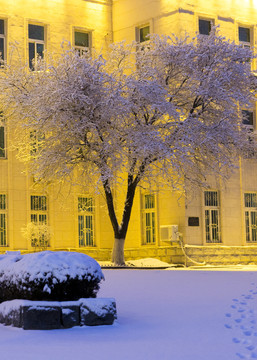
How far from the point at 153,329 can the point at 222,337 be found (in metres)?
1.03

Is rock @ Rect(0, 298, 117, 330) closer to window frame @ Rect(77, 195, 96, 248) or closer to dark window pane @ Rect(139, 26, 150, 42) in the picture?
window frame @ Rect(77, 195, 96, 248)

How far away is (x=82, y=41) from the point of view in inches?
1273

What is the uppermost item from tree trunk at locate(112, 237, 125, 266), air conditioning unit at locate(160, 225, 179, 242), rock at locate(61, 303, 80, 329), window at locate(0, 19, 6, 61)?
window at locate(0, 19, 6, 61)

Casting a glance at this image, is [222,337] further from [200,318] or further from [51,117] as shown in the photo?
[51,117]

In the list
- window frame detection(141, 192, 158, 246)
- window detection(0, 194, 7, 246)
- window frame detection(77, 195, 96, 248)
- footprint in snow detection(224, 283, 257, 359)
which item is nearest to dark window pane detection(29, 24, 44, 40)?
window detection(0, 194, 7, 246)

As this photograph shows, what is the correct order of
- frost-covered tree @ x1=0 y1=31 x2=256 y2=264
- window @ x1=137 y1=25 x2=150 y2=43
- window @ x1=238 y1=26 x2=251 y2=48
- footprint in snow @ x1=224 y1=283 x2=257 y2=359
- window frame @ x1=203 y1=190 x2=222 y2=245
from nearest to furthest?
1. footprint in snow @ x1=224 y1=283 x2=257 y2=359
2. frost-covered tree @ x1=0 y1=31 x2=256 y2=264
3. window frame @ x1=203 y1=190 x2=222 y2=245
4. window @ x1=137 y1=25 x2=150 y2=43
5. window @ x1=238 y1=26 x2=251 y2=48

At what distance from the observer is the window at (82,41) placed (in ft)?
105

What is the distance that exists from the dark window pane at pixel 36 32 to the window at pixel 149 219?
809 centimetres

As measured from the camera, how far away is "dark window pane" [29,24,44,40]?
30766mm

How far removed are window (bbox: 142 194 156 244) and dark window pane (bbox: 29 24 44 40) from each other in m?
8.09

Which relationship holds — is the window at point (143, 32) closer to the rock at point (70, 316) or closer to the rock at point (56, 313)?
the rock at point (56, 313)

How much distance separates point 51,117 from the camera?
2433cm

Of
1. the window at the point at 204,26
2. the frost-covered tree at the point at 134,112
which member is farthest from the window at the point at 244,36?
the frost-covered tree at the point at 134,112

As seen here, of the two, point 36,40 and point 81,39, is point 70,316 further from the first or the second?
point 81,39
